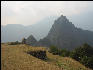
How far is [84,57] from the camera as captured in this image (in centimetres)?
2727

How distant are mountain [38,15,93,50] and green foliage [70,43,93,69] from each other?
64800 mm

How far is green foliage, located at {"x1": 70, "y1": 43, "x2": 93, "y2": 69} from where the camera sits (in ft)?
87.1

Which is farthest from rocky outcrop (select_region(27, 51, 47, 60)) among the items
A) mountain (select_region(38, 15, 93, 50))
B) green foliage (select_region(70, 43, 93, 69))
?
mountain (select_region(38, 15, 93, 50))

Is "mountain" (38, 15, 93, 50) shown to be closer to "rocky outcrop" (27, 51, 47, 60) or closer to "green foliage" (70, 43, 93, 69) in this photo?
"green foliage" (70, 43, 93, 69)

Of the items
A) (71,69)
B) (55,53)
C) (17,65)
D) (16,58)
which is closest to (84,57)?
(55,53)

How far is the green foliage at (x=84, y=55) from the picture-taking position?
26.6 m

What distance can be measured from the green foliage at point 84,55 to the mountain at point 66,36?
64800mm

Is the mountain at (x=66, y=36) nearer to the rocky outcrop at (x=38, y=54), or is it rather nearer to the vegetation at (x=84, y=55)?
the vegetation at (x=84, y=55)

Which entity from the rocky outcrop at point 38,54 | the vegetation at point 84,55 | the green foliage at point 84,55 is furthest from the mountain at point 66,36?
the rocky outcrop at point 38,54

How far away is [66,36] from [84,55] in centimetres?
7792

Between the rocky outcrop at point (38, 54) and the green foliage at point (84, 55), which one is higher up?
the rocky outcrop at point (38, 54)

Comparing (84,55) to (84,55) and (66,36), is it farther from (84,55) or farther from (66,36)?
(66,36)

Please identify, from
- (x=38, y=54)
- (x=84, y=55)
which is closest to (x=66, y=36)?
(x=84, y=55)

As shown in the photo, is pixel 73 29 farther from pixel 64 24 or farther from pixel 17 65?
pixel 17 65
